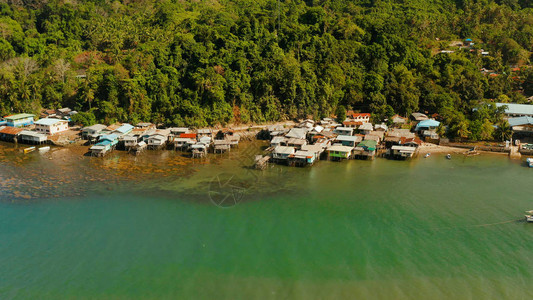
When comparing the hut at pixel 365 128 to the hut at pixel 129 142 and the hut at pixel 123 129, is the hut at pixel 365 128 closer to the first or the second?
the hut at pixel 129 142

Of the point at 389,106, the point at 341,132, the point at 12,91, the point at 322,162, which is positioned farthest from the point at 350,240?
the point at 12,91

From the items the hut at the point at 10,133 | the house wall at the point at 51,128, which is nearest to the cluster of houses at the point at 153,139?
the house wall at the point at 51,128

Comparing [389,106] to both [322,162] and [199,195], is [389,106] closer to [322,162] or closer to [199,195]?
[322,162]

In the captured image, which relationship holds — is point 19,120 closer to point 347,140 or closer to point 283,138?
point 283,138

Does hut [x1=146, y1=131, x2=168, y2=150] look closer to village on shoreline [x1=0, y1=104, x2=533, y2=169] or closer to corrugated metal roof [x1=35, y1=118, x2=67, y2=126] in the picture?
village on shoreline [x1=0, y1=104, x2=533, y2=169]

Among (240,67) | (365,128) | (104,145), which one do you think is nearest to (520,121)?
(365,128)
